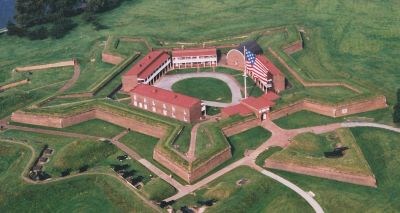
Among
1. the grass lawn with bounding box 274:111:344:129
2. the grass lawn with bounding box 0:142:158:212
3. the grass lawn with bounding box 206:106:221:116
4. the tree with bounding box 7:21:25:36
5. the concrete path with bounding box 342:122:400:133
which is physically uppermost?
the tree with bounding box 7:21:25:36

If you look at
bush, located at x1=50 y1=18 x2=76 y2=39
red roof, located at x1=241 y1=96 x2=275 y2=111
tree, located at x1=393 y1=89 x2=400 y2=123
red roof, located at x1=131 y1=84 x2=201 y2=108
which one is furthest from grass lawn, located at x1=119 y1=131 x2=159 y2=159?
bush, located at x1=50 y1=18 x2=76 y2=39

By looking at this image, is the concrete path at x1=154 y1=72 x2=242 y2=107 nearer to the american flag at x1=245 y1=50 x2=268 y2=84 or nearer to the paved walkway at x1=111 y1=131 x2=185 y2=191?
the american flag at x1=245 y1=50 x2=268 y2=84

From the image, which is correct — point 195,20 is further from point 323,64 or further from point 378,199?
point 378,199

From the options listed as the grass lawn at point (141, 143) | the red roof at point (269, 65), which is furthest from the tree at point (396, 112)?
the grass lawn at point (141, 143)

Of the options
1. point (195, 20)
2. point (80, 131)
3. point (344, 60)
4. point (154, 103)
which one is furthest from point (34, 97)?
point (344, 60)

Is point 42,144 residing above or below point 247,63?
below

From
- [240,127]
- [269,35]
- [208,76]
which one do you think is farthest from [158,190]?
[269,35]
